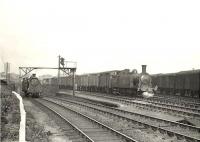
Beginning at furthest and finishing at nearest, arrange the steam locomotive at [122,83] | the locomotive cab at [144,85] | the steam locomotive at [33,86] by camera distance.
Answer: the steam locomotive at [33,86], the steam locomotive at [122,83], the locomotive cab at [144,85]

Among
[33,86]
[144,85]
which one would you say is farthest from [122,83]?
[33,86]

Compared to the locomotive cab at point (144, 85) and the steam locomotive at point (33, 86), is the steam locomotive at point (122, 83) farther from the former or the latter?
the steam locomotive at point (33, 86)

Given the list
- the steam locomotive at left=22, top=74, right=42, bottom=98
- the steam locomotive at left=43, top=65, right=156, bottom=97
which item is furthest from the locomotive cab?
the steam locomotive at left=22, top=74, right=42, bottom=98

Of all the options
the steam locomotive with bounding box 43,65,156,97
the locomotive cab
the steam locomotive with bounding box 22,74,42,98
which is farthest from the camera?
the steam locomotive with bounding box 22,74,42,98

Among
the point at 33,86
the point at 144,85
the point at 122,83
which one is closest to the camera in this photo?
the point at 144,85

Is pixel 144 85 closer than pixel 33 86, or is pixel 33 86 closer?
pixel 144 85

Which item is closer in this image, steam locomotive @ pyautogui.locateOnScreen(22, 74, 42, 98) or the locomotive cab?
the locomotive cab

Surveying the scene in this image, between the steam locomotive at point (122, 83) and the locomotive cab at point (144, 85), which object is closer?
the locomotive cab at point (144, 85)

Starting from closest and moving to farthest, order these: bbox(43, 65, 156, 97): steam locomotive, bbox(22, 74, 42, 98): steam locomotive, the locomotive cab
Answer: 1. the locomotive cab
2. bbox(43, 65, 156, 97): steam locomotive
3. bbox(22, 74, 42, 98): steam locomotive

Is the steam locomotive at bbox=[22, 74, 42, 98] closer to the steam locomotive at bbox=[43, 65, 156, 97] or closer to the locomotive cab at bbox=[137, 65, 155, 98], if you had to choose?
the steam locomotive at bbox=[43, 65, 156, 97]

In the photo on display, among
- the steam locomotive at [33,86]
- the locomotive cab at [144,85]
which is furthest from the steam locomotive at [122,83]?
the steam locomotive at [33,86]

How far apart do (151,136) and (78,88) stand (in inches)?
1862

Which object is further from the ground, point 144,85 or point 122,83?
point 122,83

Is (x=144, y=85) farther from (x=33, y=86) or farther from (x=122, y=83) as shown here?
(x=33, y=86)
